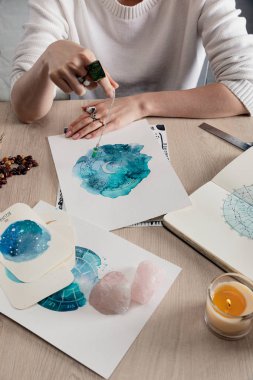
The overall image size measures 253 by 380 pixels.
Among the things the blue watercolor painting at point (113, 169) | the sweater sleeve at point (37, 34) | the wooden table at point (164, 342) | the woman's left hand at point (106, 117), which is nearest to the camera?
the wooden table at point (164, 342)

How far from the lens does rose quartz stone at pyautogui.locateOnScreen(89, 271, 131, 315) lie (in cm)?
57

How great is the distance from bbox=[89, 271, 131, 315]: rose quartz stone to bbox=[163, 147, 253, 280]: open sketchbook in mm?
148

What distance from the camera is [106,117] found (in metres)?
0.95

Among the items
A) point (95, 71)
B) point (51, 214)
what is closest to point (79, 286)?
point (51, 214)

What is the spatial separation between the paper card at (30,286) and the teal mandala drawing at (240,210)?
30 centimetres

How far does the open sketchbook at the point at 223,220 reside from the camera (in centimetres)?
62

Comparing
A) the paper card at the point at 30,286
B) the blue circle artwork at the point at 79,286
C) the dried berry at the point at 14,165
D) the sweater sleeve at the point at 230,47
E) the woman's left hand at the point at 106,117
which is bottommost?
the blue circle artwork at the point at 79,286

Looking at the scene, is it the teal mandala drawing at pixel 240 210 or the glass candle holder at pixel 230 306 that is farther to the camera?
the teal mandala drawing at pixel 240 210

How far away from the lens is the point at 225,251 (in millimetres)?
629

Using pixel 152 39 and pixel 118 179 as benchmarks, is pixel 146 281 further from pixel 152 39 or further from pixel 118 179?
pixel 152 39

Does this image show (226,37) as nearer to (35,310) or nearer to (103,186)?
(103,186)

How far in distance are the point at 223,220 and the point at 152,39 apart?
715 millimetres

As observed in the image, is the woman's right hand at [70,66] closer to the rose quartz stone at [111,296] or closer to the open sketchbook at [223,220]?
the open sketchbook at [223,220]

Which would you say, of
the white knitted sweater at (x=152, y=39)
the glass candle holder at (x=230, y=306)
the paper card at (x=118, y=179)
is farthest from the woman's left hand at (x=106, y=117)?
the glass candle holder at (x=230, y=306)
